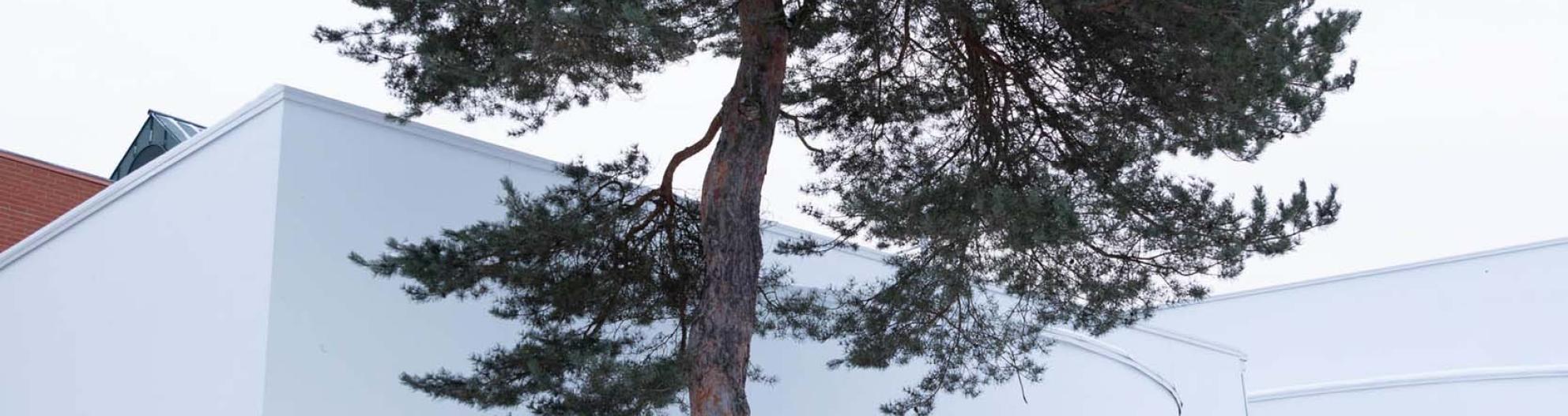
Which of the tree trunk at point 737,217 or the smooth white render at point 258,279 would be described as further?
the smooth white render at point 258,279

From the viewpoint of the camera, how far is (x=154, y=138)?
39.9 ft

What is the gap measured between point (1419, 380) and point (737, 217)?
32.6ft

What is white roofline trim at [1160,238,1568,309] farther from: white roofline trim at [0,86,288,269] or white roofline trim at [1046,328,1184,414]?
white roofline trim at [0,86,288,269]

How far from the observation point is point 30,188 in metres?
11.2

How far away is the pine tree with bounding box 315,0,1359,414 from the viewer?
5332 mm

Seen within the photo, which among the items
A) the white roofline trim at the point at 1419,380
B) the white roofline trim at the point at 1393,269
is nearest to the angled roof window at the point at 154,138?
the white roofline trim at the point at 1393,269

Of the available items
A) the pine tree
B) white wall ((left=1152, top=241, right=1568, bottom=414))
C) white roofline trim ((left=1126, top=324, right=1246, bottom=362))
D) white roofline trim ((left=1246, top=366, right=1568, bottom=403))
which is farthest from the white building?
white wall ((left=1152, top=241, right=1568, bottom=414))

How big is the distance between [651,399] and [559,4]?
158 cm

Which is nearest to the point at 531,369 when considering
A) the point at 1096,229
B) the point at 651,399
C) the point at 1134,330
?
the point at 651,399

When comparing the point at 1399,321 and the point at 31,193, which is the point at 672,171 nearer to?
the point at 31,193

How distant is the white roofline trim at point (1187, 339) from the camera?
38.6 feet

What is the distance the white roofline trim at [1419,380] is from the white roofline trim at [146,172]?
10.8m

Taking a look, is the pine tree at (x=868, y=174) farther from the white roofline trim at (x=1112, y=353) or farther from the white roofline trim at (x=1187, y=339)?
the white roofline trim at (x=1187, y=339)

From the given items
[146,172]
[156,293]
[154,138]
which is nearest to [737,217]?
[156,293]
